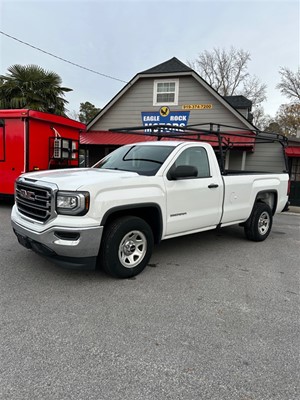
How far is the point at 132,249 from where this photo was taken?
4.05m

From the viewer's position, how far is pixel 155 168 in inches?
171

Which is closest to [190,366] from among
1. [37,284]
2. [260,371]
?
[260,371]

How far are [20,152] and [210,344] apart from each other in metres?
Result: 7.41

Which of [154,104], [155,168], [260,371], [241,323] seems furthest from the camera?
[154,104]

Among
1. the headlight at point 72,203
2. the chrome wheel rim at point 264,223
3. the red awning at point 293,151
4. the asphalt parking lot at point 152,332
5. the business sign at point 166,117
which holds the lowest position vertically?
the asphalt parking lot at point 152,332

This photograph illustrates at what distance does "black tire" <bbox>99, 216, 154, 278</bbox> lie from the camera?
372 centimetres

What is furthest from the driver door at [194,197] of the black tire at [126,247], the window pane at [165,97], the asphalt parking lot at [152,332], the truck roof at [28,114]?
the window pane at [165,97]

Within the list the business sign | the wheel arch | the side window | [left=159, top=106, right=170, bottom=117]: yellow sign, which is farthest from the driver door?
[left=159, top=106, right=170, bottom=117]: yellow sign

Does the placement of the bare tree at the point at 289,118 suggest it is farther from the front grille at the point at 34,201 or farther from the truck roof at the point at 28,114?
the front grille at the point at 34,201

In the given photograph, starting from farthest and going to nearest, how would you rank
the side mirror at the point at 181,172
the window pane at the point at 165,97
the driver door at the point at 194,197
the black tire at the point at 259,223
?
the window pane at the point at 165,97 → the black tire at the point at 259,223 → the driver door at the point at 194,197 → the side mirror at the point at 181,172

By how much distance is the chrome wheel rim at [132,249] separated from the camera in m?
3.93

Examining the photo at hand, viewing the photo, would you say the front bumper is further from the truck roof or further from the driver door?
the truck roof

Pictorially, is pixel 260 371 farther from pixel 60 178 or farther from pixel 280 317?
pixel 60 178

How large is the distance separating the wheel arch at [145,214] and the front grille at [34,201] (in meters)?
0.73
